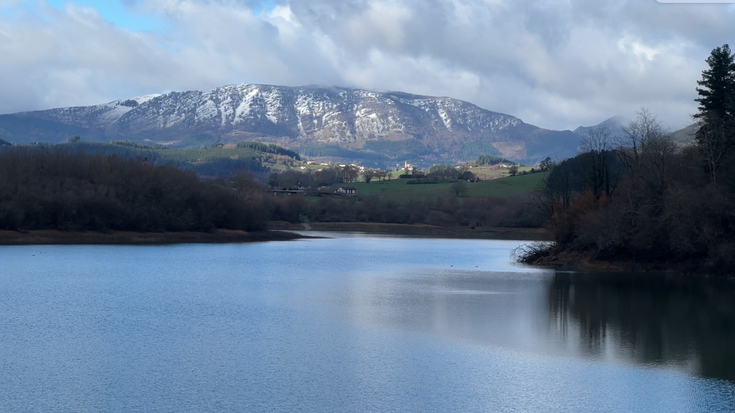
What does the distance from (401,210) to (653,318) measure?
92.7 meters

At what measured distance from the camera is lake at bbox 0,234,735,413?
18.5 metres

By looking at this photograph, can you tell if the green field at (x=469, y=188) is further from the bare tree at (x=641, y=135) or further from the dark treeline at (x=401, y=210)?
the bare tree at (x=641, y=135)

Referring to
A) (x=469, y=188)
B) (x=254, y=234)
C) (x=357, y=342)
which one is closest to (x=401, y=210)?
(x=469, y=188)

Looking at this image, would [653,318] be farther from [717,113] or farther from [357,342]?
[717,113]

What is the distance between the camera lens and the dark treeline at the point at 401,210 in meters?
118

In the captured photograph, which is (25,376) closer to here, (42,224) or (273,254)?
(273,254)

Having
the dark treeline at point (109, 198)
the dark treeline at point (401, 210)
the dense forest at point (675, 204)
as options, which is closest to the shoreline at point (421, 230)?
the dark treeline at point (401, 210)

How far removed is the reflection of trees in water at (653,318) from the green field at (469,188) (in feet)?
275

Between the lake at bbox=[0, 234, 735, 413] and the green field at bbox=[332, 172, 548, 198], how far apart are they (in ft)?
282

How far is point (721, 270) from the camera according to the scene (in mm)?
47469

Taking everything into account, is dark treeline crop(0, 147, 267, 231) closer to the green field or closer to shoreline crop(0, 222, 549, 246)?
shoreline crop(0, 222, 549, 246)

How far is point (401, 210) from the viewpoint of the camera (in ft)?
408

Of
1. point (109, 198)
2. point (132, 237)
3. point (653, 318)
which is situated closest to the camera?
point (653, 318)

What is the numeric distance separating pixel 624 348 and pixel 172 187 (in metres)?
71.1
